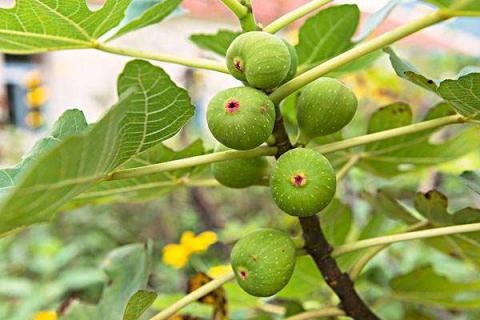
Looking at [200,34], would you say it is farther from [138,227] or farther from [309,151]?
[138,227]

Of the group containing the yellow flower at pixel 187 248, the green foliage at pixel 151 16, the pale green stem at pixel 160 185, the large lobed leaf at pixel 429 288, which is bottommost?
the yellow flower at pixel 187 248

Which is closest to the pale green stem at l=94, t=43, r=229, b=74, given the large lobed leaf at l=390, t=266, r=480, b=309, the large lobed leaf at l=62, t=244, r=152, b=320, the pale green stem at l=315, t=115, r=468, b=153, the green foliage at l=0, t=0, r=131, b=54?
the green foliage at l=0, t=0, r=131, b=54

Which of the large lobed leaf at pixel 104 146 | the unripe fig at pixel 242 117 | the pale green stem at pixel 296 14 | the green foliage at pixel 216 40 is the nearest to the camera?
the large lobed leaf at pixel 104 146

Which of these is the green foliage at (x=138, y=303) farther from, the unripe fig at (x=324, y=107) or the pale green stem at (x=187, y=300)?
the unripe fig at (x=324, y=107)

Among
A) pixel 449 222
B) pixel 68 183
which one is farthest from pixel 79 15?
pixel 449 222

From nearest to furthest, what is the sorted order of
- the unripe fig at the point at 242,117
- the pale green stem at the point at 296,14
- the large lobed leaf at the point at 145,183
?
the unripe fig at the point at 242,117
the pale green stem at the point at 296,14
the large lobed leaf at the point at 145,183

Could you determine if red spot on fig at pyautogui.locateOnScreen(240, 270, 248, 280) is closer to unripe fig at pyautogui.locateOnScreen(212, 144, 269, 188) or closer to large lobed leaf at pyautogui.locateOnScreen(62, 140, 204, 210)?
unripe fig at pyautogui.locateOnScreen(212, 144, 269, 188)

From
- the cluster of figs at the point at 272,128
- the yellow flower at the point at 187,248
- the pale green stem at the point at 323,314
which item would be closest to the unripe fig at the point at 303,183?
the cluster of figs at the point at 272,128

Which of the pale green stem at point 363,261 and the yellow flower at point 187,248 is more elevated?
the pale green stem at point 363,261
